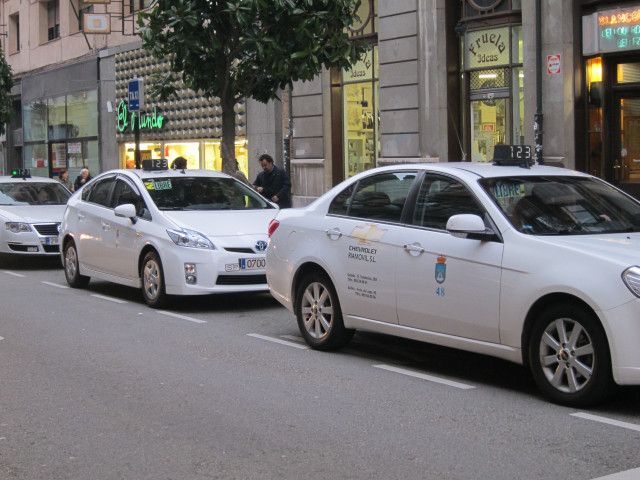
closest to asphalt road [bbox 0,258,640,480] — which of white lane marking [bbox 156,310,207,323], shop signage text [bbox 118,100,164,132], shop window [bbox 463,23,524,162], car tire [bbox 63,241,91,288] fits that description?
white lane marking [bbox 156,310,207,323]

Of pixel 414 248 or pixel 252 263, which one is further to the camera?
pixel 252 263

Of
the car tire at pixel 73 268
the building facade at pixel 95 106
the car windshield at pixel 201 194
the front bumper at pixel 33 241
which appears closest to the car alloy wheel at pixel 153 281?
the car windshield at pixel 201 194

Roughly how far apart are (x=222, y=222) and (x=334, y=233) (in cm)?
327

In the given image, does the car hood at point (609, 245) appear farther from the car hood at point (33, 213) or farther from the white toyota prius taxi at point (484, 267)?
the car hood at point (33, 213)

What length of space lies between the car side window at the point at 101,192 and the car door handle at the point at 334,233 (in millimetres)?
5149

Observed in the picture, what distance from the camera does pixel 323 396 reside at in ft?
22.6

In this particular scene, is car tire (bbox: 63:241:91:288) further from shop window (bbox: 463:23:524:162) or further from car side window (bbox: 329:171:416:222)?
shop window (bbox: 463:23:524:162)

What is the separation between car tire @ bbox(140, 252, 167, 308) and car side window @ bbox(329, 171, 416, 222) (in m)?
3.21

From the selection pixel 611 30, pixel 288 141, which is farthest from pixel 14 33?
pixel 611 30

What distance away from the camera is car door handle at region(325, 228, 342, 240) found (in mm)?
8289

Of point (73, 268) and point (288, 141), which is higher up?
point (288, 141)

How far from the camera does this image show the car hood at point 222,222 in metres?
11.1

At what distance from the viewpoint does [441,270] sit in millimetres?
7211

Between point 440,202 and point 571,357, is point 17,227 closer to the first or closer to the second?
point 440,202
